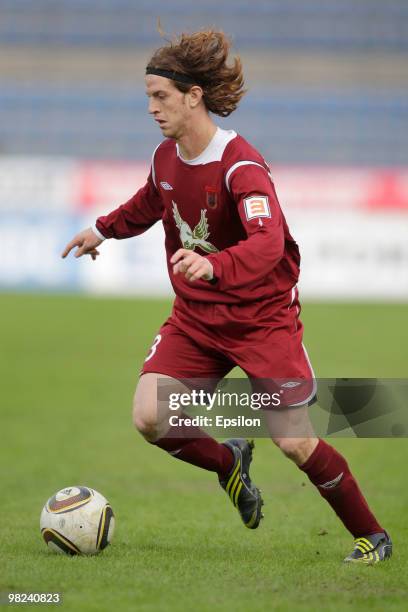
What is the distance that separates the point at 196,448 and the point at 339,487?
687mm

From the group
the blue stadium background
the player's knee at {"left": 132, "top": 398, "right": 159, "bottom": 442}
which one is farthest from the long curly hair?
the blue stadium background

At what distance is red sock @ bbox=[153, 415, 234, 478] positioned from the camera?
485 cm

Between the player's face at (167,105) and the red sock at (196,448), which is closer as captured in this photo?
the player's face at (167,105)

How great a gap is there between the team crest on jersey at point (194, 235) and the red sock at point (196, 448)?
2.66 feet

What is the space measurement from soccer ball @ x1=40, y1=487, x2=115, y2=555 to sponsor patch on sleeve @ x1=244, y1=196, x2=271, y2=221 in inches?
58.0

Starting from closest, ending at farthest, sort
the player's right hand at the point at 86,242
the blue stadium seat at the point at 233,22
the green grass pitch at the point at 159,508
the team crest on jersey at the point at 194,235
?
the green grass pitch at the point at 159,508, the team crest on jersey at the point at 194,235, the player's right hand at the point at 86,242, the blue stadium seat at the point at 233,22

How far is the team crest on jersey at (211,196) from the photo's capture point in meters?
4.63

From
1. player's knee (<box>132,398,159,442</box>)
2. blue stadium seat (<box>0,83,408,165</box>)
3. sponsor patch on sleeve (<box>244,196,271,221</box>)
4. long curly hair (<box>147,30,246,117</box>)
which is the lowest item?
blue stadium seat (<box>0,83,408,165</box>)

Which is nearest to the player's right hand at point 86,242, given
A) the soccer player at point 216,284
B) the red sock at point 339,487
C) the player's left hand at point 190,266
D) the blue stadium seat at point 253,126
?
the soccer player at point 216,284

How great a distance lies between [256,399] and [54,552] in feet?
3.64

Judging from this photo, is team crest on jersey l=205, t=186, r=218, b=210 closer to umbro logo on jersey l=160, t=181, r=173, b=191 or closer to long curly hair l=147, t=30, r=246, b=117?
umbro logo on jersey l=160, t=181, r=173, b=191

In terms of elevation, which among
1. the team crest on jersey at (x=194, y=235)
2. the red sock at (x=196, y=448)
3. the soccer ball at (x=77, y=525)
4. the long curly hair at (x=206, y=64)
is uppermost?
the long curly hair at (x=206, y=64)

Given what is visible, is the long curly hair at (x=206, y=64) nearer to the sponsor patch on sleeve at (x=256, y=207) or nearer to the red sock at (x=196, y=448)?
the sponsor patch on sleeve at (x=256, y=207)

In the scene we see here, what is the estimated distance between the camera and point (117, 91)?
24.8 m
